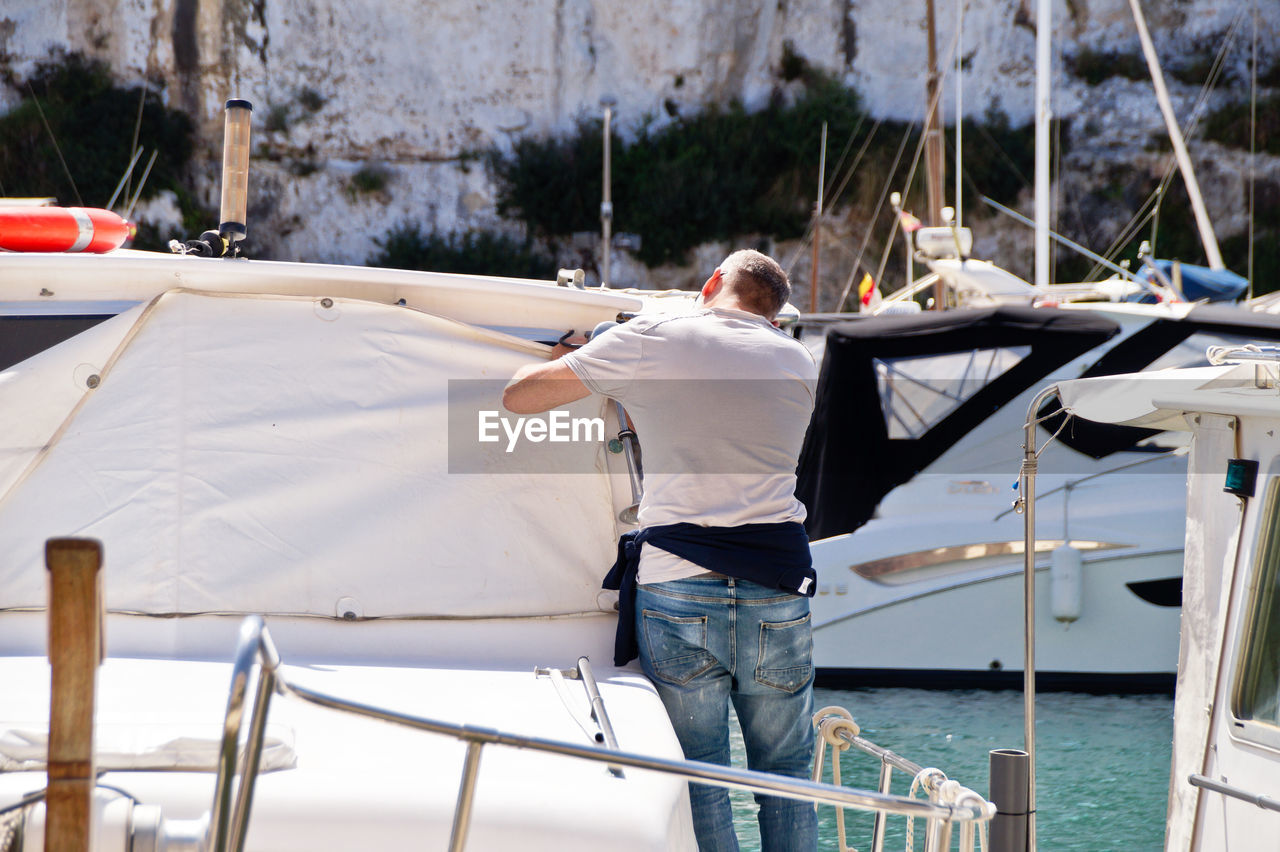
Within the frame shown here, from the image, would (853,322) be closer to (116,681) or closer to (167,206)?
(116,681)

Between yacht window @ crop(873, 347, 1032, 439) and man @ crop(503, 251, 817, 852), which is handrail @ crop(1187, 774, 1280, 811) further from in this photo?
yacht window @ crop(873, 347, 1032, 439)

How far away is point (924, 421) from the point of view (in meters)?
6.97

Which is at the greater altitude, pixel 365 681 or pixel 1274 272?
pixel 1274 272

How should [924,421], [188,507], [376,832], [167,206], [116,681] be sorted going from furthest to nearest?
[167,206] → [924,421] → [188,507] → [116,681] → [376,832]

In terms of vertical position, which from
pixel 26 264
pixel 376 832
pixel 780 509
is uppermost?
pixel 26 264

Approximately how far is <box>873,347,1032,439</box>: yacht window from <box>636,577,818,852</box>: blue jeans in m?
4.64

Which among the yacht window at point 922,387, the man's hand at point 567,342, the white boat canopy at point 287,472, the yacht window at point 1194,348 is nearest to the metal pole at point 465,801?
the white boat canopy at point 287,472

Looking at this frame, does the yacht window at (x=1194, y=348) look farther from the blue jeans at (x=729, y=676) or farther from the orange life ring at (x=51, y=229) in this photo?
the orange life ring at (x=51, y=229)

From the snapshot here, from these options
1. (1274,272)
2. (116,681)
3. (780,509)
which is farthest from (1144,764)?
(1274,272)

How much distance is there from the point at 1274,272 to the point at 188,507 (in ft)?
74.7

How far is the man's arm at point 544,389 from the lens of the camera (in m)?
2.47

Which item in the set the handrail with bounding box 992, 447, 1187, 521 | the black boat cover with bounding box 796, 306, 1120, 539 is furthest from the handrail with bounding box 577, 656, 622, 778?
the handrail with bounding box 992, 447, 1187, 521

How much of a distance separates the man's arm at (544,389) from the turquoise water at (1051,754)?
10.1 ft

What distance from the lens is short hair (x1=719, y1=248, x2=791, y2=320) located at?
2.63 meters
